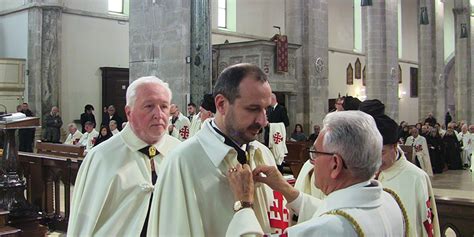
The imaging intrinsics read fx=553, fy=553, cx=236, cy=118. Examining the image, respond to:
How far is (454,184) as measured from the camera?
13.9 m

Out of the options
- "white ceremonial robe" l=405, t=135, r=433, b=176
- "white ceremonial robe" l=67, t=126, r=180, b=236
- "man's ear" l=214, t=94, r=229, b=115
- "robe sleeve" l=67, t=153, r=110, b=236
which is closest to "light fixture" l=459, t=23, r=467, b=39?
"white ceremonial robe" l=405, t=135, r=433, b=176

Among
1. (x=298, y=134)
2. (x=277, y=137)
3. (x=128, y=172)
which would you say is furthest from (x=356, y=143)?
(x=298, y=134)

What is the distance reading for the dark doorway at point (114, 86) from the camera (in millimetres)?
19625

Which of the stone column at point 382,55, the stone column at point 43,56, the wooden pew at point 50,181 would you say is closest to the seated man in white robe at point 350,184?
the wooden pew at point 50,181

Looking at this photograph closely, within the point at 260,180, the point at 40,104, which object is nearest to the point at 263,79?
the point at 260,180

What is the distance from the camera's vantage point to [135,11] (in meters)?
13.1

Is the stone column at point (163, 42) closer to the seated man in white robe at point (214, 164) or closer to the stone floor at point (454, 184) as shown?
the stone floor at point (454, 184)

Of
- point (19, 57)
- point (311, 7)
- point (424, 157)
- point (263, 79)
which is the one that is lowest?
point (424, 157)

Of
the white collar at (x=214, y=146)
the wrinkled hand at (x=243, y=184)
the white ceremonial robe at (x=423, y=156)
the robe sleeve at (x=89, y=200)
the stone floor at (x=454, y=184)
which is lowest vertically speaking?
the stone floor at (x=454, y=184)

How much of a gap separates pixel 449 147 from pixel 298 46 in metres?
5.95

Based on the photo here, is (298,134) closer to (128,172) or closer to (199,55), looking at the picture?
(199,55)

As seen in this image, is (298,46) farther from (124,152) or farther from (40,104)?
(124,152)

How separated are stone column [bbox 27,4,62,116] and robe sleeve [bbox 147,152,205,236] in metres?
17.1

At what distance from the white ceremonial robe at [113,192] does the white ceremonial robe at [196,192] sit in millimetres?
735
